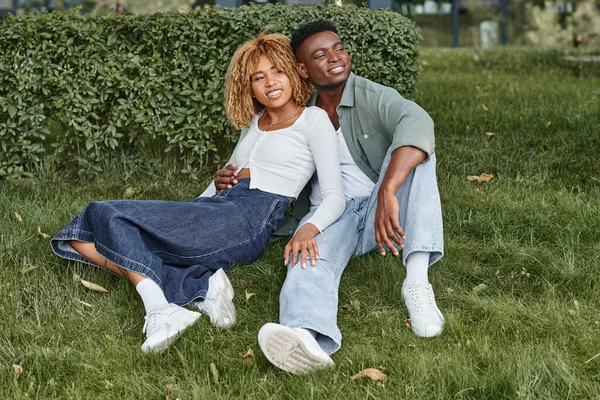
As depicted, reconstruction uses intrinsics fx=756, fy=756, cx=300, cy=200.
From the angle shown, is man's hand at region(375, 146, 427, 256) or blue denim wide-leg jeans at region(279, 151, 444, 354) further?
man's hand at region(375, 146, 427, 256)

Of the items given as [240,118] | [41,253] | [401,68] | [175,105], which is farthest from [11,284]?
[401,68]

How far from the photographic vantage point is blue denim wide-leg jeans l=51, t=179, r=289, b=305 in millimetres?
3264

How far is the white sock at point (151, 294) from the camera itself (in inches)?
126

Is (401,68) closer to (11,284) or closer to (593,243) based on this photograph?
(593,243)

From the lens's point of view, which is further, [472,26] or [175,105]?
[472,26]

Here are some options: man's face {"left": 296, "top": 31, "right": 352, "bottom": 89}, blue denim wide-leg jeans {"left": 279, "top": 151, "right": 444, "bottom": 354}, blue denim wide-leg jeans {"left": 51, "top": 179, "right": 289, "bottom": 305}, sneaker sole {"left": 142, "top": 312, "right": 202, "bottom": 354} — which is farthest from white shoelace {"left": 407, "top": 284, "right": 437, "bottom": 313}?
man's face {"left": 296, "top": 31, "right": 352, "bottom": 89}

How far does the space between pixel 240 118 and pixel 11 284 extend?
138 cm

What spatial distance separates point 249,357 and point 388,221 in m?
0.81

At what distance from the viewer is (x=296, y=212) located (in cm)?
402

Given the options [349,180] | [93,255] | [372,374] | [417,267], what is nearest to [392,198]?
[417,267]

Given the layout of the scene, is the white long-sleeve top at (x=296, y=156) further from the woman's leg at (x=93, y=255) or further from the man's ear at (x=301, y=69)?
the woman's leg at (x=93, y=255)

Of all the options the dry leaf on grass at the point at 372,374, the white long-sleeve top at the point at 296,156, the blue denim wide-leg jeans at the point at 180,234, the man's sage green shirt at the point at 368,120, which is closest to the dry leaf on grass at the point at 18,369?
the blue denim wide-leg jeans at the point at 180,234

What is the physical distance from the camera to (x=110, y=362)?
2.91 m

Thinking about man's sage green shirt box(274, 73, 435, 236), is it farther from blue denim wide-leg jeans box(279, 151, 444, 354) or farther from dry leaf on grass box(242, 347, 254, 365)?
dry leaf on grass box(242, 347, 254, 365)
